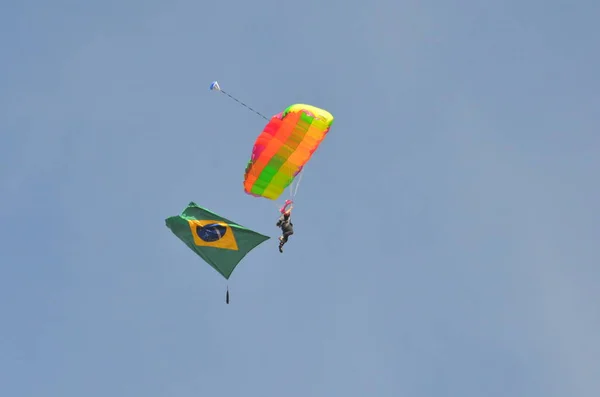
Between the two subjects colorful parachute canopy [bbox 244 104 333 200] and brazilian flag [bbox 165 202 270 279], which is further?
colorful parachute canopy [bbox 244 104 333 200]

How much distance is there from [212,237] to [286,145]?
492 centimetres

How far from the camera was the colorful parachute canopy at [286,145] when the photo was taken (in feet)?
153

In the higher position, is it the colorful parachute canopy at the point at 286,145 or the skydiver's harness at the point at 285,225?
the colorful parachute canopy at the point at 286,145

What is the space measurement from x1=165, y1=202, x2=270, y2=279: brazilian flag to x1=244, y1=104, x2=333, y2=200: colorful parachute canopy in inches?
115

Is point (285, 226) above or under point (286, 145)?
under

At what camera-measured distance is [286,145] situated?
47.1 meters

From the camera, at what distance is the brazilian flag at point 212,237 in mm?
45250

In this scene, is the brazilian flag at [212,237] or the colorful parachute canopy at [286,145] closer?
the brazilian flag at [212,237]

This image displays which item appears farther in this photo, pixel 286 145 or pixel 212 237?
pixel 286 145

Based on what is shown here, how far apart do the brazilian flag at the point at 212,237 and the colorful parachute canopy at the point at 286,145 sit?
293 cm

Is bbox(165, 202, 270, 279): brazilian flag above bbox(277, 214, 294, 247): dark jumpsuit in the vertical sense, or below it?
below

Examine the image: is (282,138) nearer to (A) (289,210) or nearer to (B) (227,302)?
(A) (289,210)

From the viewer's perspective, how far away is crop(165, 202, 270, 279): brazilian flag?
4525cm

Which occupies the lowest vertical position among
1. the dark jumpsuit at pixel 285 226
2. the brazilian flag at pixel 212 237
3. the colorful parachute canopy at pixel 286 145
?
the brazilian flag at pixel 212 237
